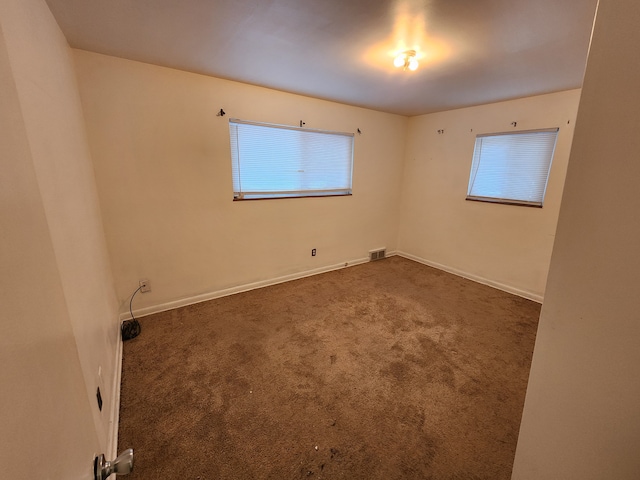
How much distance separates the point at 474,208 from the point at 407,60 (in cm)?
233

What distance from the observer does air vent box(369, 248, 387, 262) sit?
4285mm

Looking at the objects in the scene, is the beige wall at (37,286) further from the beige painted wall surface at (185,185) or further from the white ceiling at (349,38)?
the beige painted wall surface at (185,185)

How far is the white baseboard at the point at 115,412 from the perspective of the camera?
52.7 inches

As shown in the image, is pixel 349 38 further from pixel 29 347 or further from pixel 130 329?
pixel 130 329

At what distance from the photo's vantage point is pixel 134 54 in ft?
6.69

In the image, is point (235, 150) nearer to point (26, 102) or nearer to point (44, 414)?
point (26, 102)

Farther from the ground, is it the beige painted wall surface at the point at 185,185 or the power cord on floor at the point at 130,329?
the beige painted wall surface at the point at 185,185

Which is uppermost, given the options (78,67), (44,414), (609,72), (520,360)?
(78,67)

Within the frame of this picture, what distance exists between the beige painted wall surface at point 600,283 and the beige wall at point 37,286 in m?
0.98

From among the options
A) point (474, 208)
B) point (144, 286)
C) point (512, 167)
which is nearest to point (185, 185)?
point (144, 286)

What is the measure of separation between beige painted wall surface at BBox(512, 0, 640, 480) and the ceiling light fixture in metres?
1.59

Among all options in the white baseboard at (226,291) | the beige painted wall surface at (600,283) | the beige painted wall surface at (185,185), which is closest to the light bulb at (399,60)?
the beige painted wall surface at (185,185)

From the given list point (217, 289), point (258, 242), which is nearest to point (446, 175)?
point (258, 242)

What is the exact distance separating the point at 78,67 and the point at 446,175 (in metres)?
4.08
